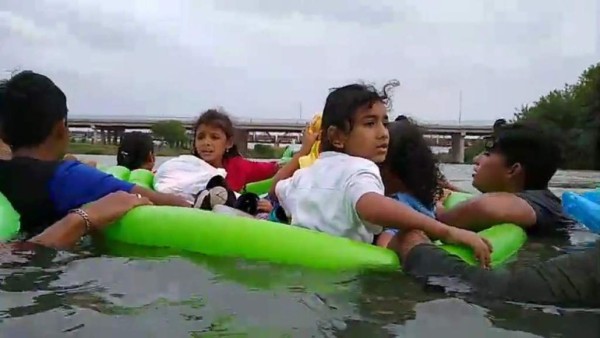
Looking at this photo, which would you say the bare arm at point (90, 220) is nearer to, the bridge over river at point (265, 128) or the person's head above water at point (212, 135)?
the person's head above water at point (212, 135)

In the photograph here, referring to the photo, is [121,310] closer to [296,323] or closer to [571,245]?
[296,323]

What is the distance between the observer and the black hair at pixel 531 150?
4.06 metres

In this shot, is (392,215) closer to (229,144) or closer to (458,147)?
(229,144)

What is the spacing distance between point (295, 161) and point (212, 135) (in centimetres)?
85

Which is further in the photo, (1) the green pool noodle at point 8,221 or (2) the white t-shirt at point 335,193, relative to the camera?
(1) the green pool noodle at point 8,221

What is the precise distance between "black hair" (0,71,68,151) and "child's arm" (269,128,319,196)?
1.51m

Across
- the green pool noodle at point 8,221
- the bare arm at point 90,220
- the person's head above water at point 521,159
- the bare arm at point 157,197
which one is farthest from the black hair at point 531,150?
the green pool noodle at point 8,221

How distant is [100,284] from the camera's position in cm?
248

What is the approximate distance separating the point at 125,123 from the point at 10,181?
3152 cm

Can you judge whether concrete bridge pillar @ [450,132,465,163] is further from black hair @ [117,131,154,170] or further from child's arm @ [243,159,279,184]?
child's arm @ [243,159,279,184]

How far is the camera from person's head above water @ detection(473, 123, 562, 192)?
407cm

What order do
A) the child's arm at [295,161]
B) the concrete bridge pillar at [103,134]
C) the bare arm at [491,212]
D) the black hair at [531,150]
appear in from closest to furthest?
the bare arm at [491,212]
the black hair at [531,150]
the child's arm at [295,161]
the concrete bridge pillar at [103,134]

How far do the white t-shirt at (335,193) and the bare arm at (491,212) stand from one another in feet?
2.15

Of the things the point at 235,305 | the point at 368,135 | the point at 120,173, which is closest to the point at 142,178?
the point at 120,173
